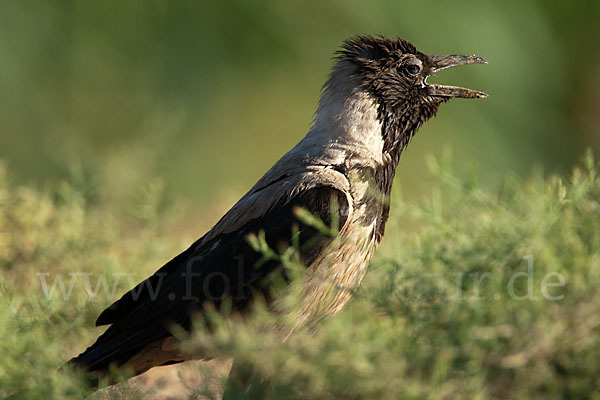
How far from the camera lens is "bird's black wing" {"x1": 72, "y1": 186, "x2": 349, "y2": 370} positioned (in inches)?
115

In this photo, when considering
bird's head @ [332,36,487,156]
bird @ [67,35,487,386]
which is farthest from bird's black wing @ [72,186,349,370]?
bird's head @ [332,36,487,156]

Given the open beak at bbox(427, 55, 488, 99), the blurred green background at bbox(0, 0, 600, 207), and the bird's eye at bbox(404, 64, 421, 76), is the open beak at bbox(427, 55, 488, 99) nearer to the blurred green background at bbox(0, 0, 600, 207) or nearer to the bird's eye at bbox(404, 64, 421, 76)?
the bird's eye at bbox(404, 64, 421, 76)

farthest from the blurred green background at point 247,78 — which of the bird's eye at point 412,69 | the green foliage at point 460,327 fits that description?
the green foliage at point 460,327

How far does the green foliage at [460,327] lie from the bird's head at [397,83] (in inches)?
36.4

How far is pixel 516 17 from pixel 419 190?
1.74 m

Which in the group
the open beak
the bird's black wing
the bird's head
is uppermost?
the open beak

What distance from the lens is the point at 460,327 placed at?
1975 mm

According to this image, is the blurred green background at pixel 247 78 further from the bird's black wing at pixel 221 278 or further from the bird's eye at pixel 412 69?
the bird's black wing at pixel 221 278

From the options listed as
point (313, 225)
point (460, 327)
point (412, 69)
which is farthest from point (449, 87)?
point (460, 327)

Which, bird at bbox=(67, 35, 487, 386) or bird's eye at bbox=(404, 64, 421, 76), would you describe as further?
bird's eye at bbox=(404, 64, 421, 76)

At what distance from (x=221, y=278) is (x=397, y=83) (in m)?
1.28

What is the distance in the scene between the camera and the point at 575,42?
21.8 ft

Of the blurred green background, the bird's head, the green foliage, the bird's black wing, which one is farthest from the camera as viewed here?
the blurred green background

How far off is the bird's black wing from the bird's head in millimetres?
648
